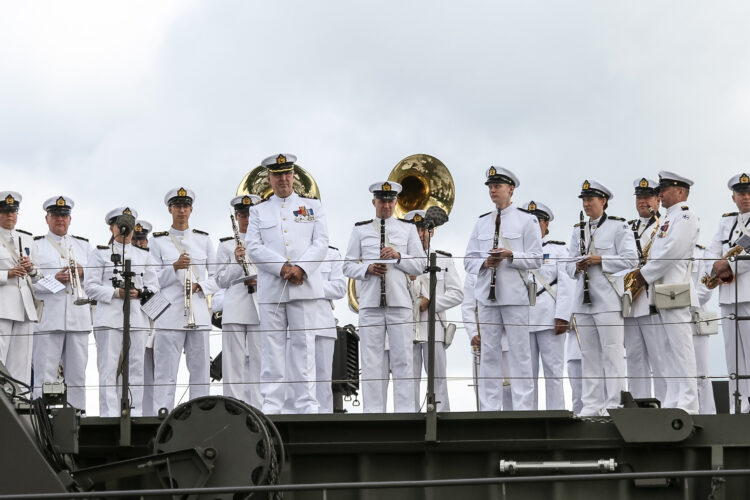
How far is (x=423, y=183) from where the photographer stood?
52.9 ft

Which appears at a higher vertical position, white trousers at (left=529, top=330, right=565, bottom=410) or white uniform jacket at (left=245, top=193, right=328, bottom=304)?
white uniform jacket at (left=245, top=193, right=328, bottom=304)

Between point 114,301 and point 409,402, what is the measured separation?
3.80 metres

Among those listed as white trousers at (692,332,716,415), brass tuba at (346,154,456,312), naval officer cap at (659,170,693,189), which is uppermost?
brass tuba at (346,154,456,312)

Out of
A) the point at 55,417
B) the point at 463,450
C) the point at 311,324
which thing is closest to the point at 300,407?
the point at 311,324

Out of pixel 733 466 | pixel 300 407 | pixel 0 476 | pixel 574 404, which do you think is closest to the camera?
pixel 0 476

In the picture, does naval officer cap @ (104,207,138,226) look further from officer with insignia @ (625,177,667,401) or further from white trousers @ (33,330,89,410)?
officer with insignia @ (625,177,667,401)

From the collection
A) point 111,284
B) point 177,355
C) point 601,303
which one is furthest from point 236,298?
point 601,303

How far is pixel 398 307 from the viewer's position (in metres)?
12.2

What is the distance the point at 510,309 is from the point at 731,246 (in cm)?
226

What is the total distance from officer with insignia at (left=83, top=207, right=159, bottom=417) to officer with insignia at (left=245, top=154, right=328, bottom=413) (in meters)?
1.64

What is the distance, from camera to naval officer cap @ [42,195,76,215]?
45.0 feet

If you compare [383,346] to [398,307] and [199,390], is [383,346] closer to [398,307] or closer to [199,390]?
[398,307]

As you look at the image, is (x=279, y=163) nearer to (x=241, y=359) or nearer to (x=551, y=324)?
(x=241, y=359)

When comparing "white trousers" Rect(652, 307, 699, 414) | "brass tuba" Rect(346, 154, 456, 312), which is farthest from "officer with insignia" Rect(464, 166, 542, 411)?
"brass tuba" Rect(346, 154, 456, 312)
